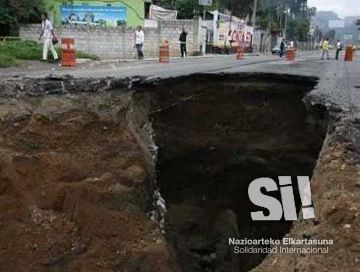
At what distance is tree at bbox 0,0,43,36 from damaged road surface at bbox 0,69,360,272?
16.1m

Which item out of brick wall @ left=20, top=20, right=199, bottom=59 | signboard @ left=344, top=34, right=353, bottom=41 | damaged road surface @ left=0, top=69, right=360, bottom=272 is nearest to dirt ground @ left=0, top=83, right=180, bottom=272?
damaged road surface @ left=0, top=69, right=360, bottom=272

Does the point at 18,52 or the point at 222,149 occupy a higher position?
the point at 18,52

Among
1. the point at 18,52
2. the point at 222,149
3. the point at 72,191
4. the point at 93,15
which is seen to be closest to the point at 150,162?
the point at 222,149

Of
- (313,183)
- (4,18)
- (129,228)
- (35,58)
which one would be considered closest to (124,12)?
(4,18)

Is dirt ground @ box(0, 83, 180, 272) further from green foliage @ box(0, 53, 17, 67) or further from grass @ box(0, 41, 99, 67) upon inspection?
grass @ box(0, 41, 99, 67)

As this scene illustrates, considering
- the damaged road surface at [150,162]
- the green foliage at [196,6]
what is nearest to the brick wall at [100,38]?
the green foliage at [196,6]

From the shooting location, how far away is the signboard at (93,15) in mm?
27734

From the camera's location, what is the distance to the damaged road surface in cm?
746

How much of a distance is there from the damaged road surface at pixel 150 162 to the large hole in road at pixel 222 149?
2 centimetres

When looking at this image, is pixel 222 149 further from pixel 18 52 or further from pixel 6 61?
pixel 18 52

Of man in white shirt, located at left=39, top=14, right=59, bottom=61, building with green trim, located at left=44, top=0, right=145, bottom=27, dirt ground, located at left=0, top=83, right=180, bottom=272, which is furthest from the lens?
building with green trim, located at left=44, top=0, right=145, bottom=27

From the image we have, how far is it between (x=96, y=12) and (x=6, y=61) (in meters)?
12.1

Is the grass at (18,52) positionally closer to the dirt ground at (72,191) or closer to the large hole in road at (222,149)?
the large hole in road at (222,149)

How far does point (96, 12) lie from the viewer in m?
28.2
